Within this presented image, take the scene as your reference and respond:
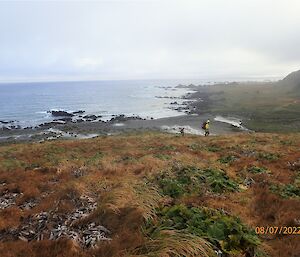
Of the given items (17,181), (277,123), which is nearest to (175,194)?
(17,181)

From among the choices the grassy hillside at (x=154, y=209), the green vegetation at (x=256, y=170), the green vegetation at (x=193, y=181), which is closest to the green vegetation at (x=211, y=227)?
the grassy hillside at (x=154, y=209)

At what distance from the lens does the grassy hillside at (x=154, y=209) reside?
304 inches

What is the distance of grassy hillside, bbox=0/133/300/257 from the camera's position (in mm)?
7723

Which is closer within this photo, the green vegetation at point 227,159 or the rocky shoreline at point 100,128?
the green vegetation at point 227,159

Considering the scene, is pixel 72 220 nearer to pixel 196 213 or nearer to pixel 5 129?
pixel 196 213

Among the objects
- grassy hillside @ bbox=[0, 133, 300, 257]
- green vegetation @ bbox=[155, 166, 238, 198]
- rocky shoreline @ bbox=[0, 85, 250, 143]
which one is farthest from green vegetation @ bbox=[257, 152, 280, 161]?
rocky shoreline @ bbox=[0, 85, 250, 143]

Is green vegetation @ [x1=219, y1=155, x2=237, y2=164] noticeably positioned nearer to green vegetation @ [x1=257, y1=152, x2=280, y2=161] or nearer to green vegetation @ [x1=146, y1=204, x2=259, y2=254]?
green vegetation @ [x1=257, y1=152, x2=280, y2=161]

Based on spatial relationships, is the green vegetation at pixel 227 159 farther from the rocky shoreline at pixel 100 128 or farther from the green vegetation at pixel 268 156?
the rocky shoreline at pixel 100 128

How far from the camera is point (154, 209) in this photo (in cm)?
980

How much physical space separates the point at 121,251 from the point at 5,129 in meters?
63.8

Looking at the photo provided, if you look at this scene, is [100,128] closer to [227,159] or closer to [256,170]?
[227,159]

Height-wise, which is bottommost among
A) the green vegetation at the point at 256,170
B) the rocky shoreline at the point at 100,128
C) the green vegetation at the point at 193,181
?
the rocky shoreline at the point at 100,128

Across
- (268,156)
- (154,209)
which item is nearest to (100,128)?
(268,156)

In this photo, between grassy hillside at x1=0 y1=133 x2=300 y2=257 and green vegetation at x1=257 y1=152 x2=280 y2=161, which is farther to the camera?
green vegetation at x1=257 y1=152 x2=280 y2=161
